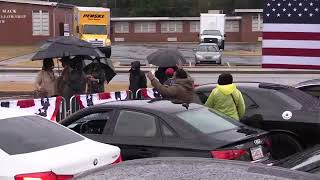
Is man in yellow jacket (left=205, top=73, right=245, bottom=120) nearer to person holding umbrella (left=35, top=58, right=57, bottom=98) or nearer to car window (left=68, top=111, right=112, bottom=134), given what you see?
car window (left=68, top=111, right=112, bottom=134)

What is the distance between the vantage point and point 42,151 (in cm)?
564

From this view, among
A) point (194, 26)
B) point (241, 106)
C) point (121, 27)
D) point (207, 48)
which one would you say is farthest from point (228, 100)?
point (121, 27)

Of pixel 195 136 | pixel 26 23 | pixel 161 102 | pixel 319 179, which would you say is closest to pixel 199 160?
pixel 319 179

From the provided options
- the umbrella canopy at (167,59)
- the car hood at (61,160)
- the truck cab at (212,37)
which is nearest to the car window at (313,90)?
the umbrella canopy at (167,59)

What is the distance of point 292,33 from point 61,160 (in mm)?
7236

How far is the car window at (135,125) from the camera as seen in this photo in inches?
283

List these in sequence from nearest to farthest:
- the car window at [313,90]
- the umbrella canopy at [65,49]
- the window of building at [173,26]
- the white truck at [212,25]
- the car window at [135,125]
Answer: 1. the car window at [135,125]
2. the car window at [313,90]
3. the umbrella canopy at [65,49]
4. the white truck at [212,25]
5. the window of building at [173,26]

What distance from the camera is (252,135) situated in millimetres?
7070

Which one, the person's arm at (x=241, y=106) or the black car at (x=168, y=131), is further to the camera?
the person's arm at (x=241, y=106)

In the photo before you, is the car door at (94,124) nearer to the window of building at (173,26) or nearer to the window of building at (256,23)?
the window of building at (256,23)

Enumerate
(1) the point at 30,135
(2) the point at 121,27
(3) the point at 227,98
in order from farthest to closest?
(2) the point at 121,27 < (3) the point at 227,98 < (1) the point at 30,135

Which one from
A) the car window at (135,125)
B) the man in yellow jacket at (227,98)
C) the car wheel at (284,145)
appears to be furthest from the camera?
the car wheel at (284,145)

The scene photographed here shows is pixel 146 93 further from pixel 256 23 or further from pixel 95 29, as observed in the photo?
pixel 256 23

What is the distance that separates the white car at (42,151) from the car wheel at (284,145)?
378 centimetres
